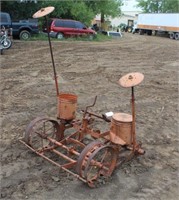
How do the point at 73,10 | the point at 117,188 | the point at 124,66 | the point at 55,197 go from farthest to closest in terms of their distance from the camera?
1. the point at 73,10
2. the point at 124,66
3. the point at 117,188
4. the point at 55,197

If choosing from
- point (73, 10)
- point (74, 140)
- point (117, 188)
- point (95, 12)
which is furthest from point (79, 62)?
point (95, 12)

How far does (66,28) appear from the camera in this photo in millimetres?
23578

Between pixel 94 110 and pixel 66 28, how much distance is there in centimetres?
1739

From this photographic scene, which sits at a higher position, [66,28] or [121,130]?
[66,28]

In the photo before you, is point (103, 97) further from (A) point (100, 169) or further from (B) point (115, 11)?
(B) point (115, 11)

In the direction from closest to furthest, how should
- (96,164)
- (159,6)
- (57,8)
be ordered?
(96,164) < (57,8) < (159,6)

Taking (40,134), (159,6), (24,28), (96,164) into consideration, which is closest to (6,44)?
(24,28)

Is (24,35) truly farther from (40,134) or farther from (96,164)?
(96,164)

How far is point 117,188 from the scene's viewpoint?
4.15m

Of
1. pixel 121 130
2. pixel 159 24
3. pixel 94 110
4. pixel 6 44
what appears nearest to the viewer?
pixel 121 130

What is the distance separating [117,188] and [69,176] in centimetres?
62

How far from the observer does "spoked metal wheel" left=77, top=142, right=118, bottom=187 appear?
401cm

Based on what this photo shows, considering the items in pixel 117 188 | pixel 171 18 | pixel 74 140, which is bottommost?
pixel 117 188

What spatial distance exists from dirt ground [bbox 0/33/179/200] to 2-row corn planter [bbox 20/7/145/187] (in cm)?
16
